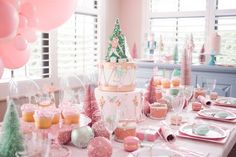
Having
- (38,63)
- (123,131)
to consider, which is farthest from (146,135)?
(38,63)

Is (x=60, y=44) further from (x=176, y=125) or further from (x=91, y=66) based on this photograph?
(x=176, y=125)

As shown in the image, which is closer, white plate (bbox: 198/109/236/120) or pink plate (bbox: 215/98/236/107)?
white plate (bbox: 198/109/236/120)

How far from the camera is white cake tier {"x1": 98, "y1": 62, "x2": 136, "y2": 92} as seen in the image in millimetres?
1623

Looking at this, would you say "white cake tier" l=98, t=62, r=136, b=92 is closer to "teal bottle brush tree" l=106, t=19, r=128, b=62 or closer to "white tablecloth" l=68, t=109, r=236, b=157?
"teal bottle brush tree" l=106, t=19, r=128, b=62

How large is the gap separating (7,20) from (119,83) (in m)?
0.76

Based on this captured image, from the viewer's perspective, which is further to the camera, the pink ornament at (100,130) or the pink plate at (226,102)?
the pink plate at (226,102)

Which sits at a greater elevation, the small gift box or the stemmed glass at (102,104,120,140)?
the stemmed glass at (102,104,120,140)

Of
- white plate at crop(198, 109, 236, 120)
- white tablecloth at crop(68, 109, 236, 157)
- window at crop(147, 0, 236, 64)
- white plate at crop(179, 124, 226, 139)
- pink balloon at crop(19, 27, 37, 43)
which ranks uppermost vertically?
window at crop(147, 0, 236, 64)

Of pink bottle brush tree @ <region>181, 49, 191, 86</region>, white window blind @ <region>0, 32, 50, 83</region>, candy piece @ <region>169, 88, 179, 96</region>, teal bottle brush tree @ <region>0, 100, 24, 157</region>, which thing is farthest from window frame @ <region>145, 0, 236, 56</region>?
teal bottle brush tree @ <region>0, 100, 24, 157</region>

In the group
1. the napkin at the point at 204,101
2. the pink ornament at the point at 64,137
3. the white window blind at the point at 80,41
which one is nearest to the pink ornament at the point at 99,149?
the pink ornament at the point at 64,137

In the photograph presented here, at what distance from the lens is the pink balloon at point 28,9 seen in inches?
47.8

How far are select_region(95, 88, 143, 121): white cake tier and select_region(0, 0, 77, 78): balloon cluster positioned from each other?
0.45m

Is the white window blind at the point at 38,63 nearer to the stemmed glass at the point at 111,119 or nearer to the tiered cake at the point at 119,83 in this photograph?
the tiered cake at the point at 119,83

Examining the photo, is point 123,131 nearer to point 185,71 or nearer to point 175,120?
point 175,120
